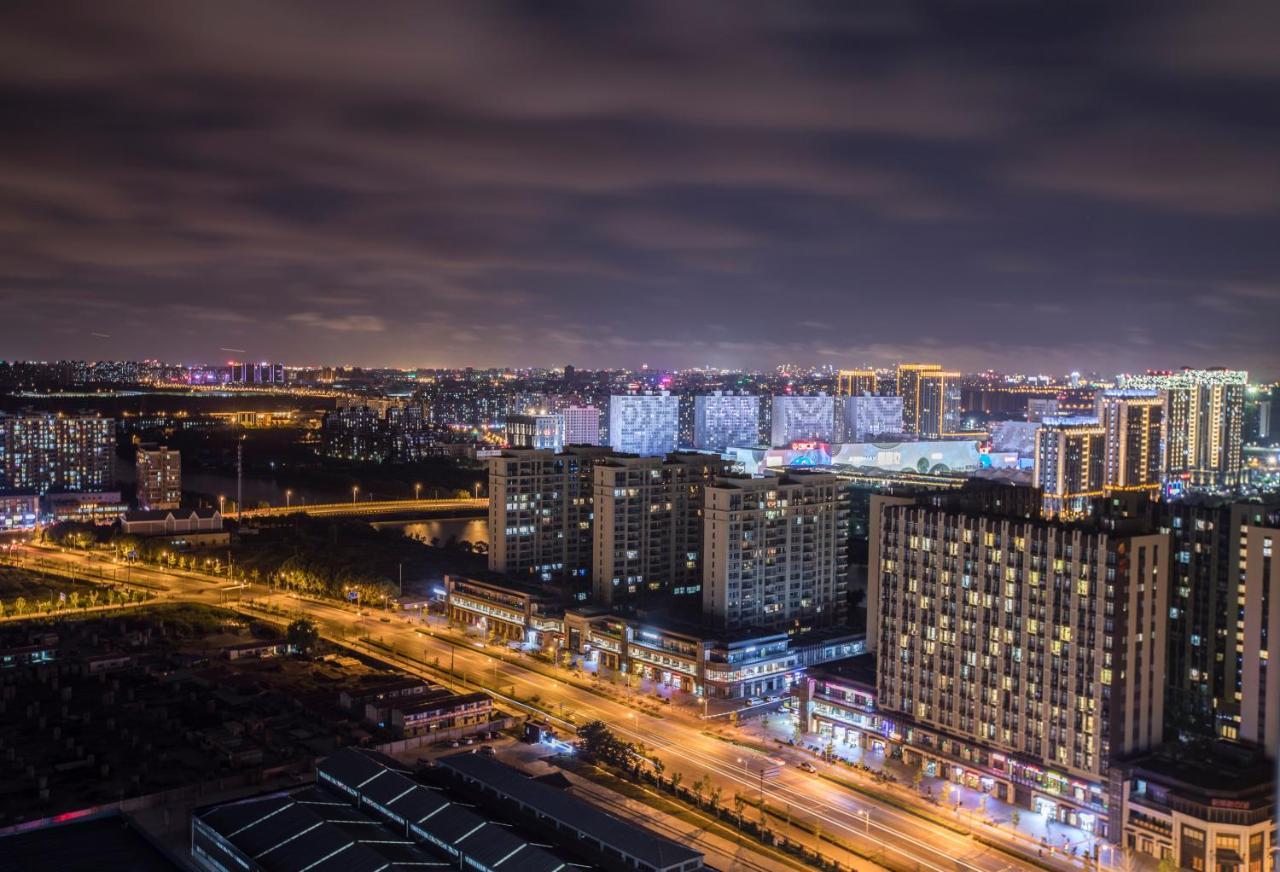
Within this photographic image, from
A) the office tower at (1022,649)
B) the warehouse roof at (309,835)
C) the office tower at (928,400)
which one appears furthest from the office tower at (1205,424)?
the warehouse roof at (309,835)

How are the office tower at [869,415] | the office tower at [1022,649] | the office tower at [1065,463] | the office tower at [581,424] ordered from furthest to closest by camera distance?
the office tower at [869,415] → the office tower at [581,424] → the office tower at [1065,463] → the office tower at [1022,649]

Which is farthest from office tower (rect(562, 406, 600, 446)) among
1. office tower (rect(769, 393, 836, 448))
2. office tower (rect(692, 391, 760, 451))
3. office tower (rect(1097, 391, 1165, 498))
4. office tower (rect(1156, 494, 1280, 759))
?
office tower (rect(1156, 494, 1280, 759))

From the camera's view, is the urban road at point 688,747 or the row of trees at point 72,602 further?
the row of trees at point 72,602

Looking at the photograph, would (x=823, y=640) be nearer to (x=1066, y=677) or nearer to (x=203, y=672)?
(x=1066, y=677)

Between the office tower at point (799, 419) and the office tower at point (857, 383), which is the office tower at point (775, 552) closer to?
the office tower at point (799, 419)

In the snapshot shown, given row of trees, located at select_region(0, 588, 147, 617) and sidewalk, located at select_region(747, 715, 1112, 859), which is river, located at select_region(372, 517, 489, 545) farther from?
sidewalk, located at select_region(747, 715, 1112, 859)

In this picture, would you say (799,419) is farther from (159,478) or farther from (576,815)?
(576,815)
